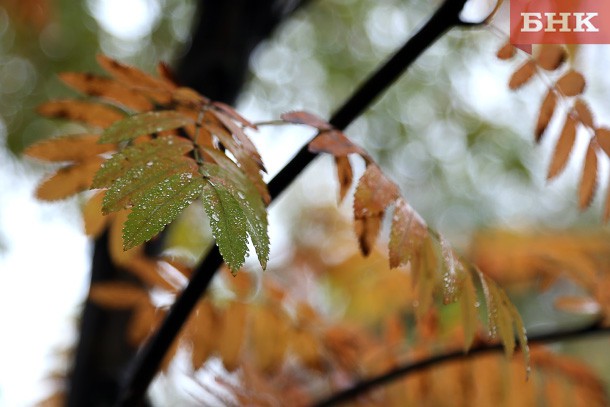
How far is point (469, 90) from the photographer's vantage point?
259 cm

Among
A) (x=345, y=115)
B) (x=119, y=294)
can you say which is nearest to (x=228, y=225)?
(x=345, y=115)

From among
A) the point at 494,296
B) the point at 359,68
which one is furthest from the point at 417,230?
the point at 359,68

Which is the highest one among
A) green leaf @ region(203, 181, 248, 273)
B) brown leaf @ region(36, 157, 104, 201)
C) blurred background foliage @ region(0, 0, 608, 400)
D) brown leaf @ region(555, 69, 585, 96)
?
green leaf @ region(203, 181, 248, 273)

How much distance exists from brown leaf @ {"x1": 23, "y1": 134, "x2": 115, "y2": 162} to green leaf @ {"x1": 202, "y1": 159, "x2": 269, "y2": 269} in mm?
265

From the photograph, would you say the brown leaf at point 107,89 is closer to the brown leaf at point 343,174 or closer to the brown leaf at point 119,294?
the brown leaf at point 343,174

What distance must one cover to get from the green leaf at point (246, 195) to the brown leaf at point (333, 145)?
0.28 ft

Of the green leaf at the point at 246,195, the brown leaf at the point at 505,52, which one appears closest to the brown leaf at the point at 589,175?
the brown leaf at the point at 505,52

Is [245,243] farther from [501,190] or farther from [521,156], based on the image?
[501,190]

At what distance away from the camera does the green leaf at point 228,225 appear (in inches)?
19.0

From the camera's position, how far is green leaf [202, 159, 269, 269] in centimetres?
51

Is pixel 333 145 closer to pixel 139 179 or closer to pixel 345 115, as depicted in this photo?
pixel 345 115

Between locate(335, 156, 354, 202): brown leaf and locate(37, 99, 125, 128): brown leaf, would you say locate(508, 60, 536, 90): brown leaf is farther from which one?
locate(37, 99, 125, 128): brown leaf

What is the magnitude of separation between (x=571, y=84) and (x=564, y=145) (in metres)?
0.07

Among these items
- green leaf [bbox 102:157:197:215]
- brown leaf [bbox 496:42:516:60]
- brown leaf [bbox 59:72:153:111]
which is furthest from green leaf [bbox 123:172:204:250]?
brown leaf [bbox 496:42:516:60]
